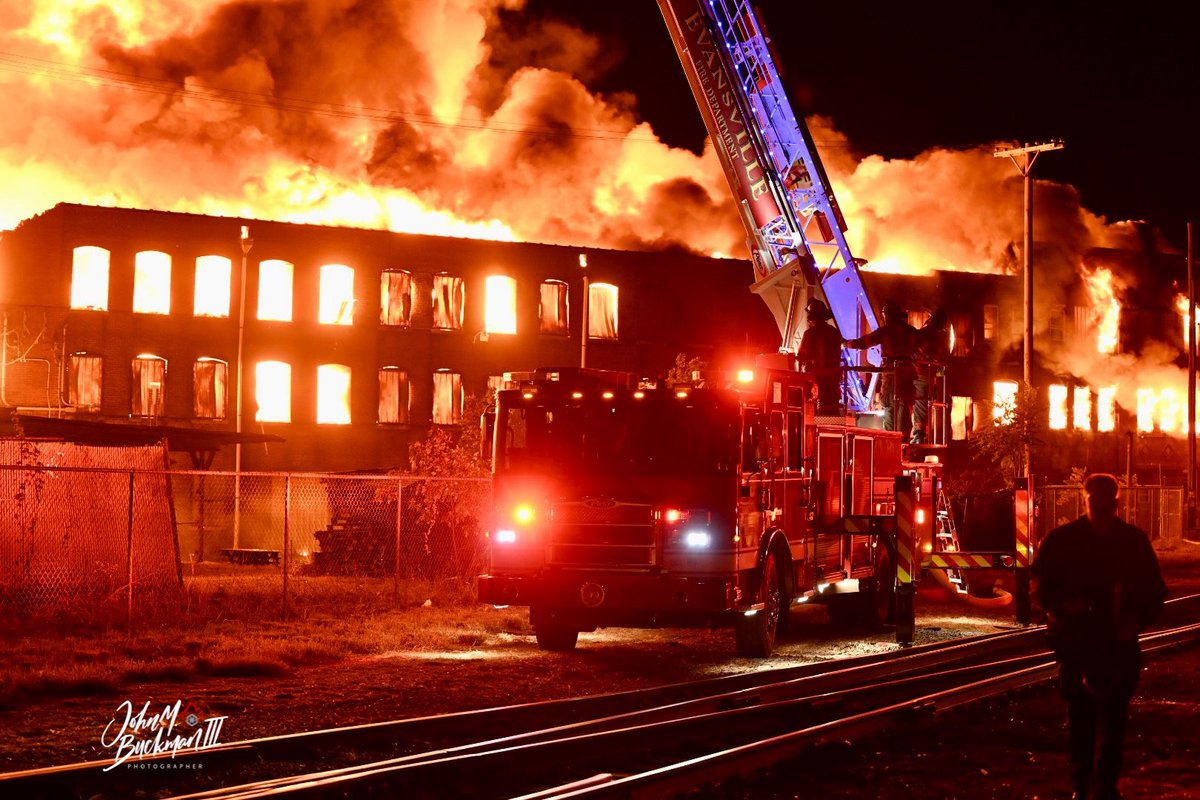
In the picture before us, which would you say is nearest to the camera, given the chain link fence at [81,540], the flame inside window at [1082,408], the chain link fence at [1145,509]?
the chain link fence at [81,540]

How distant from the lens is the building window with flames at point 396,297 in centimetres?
4022

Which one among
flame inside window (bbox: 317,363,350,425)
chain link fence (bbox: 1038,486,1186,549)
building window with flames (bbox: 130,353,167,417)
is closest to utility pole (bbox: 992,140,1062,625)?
chain link fence (bbox: 1038,486,1186,549)

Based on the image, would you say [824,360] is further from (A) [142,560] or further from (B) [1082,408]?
(B) [1082,408]

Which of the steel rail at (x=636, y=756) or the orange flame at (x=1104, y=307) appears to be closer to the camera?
the steel rail at (x=636, y=756)

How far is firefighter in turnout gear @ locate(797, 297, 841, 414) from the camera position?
17.0 m

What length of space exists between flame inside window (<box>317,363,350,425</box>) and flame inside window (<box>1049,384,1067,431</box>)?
24113mm

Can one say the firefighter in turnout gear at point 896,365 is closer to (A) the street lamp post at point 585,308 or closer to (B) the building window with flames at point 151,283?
(A) the street lamp post at point 585,308

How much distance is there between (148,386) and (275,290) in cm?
409

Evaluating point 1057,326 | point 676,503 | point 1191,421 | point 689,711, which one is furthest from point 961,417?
point 689,711

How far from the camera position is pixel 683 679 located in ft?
44.6

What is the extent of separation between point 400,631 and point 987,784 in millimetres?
9842

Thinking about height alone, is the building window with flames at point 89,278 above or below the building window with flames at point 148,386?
above

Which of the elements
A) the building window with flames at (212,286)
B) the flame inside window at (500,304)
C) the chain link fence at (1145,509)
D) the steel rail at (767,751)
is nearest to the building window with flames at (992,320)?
the chain link fence at (1145,509)

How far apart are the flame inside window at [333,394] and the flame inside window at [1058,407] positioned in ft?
79.1
